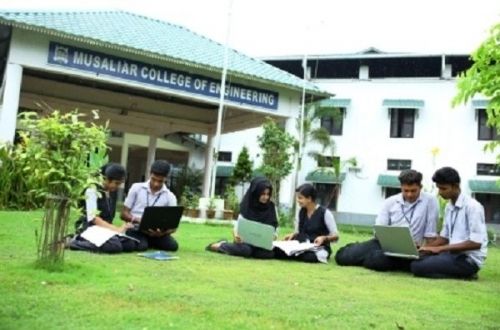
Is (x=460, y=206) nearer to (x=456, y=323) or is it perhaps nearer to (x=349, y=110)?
(x=456, y=323)

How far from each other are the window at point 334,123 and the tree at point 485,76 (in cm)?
2453

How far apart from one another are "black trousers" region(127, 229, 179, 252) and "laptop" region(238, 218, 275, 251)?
792 millimetres

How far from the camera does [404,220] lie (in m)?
6.62

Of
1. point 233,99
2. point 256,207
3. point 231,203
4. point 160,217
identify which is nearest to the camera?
point 160,217

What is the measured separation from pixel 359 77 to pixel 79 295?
2638cm

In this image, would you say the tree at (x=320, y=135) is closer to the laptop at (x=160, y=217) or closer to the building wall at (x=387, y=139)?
the building wall at (x=387, y=139)

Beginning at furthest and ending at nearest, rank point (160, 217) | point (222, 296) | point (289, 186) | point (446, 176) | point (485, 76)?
point (289, 186)
point (160, 217)
point (446, 176)
point (485, 76)
point (222, 296)

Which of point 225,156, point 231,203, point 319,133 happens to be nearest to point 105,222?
point 231,203

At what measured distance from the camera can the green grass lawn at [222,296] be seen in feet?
11.1

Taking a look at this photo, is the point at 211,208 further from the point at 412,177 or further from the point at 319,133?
the point at 319,133

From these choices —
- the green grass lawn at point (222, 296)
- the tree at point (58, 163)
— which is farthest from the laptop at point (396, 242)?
the tree at point (58, 163)

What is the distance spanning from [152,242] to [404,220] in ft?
9.04

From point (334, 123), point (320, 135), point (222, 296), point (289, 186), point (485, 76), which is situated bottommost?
point (222, 296)

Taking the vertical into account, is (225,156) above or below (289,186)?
above
